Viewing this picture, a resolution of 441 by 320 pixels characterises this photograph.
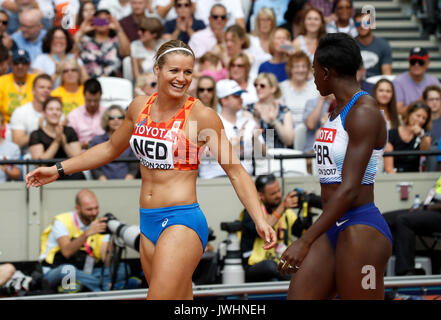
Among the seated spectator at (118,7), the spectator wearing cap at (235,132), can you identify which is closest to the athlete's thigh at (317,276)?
the spectator wearing cap at (235,132)

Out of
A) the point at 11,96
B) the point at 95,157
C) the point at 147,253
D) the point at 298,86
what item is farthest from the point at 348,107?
the point at 11,96

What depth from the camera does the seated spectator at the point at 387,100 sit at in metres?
9.36

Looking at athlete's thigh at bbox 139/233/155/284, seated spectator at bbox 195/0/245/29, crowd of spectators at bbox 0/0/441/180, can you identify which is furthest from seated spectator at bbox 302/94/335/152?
athlete's thigh at bbox 139/233/155/284

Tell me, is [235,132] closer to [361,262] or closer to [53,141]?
[53,141]

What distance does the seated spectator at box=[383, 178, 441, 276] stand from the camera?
7.91 metres

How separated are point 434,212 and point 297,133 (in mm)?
2038

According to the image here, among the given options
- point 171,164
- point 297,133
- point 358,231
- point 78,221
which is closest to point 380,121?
point 358,231

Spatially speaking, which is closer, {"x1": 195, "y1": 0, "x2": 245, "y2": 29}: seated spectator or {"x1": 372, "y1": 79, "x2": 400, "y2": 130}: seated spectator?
{"x1": 372, "y1": 79, "x2": 400, "y2": 130}: seated spectator

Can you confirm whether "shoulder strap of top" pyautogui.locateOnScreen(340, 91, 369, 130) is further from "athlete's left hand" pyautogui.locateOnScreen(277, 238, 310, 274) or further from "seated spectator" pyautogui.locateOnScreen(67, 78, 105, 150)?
"seated spectator" pyautogui.locateOnScreen(67, 78, 105, 150)

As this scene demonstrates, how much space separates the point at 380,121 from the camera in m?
4.56

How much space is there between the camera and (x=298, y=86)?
33.1ft

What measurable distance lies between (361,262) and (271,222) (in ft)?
10.2

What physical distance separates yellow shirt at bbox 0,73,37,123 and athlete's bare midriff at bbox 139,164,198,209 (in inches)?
201

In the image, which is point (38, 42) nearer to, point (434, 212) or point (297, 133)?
point (297, 133)
